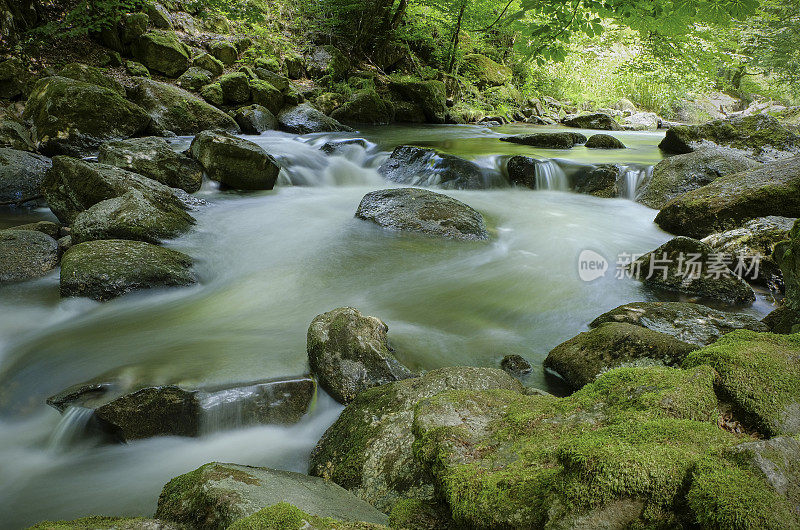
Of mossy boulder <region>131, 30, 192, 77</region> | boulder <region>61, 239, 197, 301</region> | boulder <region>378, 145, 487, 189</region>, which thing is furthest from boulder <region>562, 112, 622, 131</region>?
boulder <region>61, 239, 197, 301</region>

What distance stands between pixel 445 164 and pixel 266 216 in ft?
12.9

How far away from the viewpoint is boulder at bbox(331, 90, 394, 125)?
1480cm

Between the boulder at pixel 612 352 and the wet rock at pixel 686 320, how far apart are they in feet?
1.25

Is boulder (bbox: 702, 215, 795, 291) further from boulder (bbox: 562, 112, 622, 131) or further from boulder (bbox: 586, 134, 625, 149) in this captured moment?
boulder (bbox: 562, 112, 622, 131)

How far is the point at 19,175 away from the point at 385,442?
8122 mm

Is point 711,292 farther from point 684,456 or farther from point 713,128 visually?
point 713,128

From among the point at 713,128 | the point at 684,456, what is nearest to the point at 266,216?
the point at 684,456

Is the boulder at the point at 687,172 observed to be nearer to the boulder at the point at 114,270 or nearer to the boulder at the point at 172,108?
the boulder at the point at 114,270

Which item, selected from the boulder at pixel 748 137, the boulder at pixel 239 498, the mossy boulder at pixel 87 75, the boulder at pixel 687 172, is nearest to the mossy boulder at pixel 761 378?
the boulder at pixel 239 498

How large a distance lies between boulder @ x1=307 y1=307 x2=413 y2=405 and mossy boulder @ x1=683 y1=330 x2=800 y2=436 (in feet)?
6.45

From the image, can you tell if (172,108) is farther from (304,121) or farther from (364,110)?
(364,110)

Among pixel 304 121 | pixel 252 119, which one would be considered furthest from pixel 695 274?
pixel 304 121

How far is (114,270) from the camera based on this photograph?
14.4 ft

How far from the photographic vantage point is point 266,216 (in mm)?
7320
